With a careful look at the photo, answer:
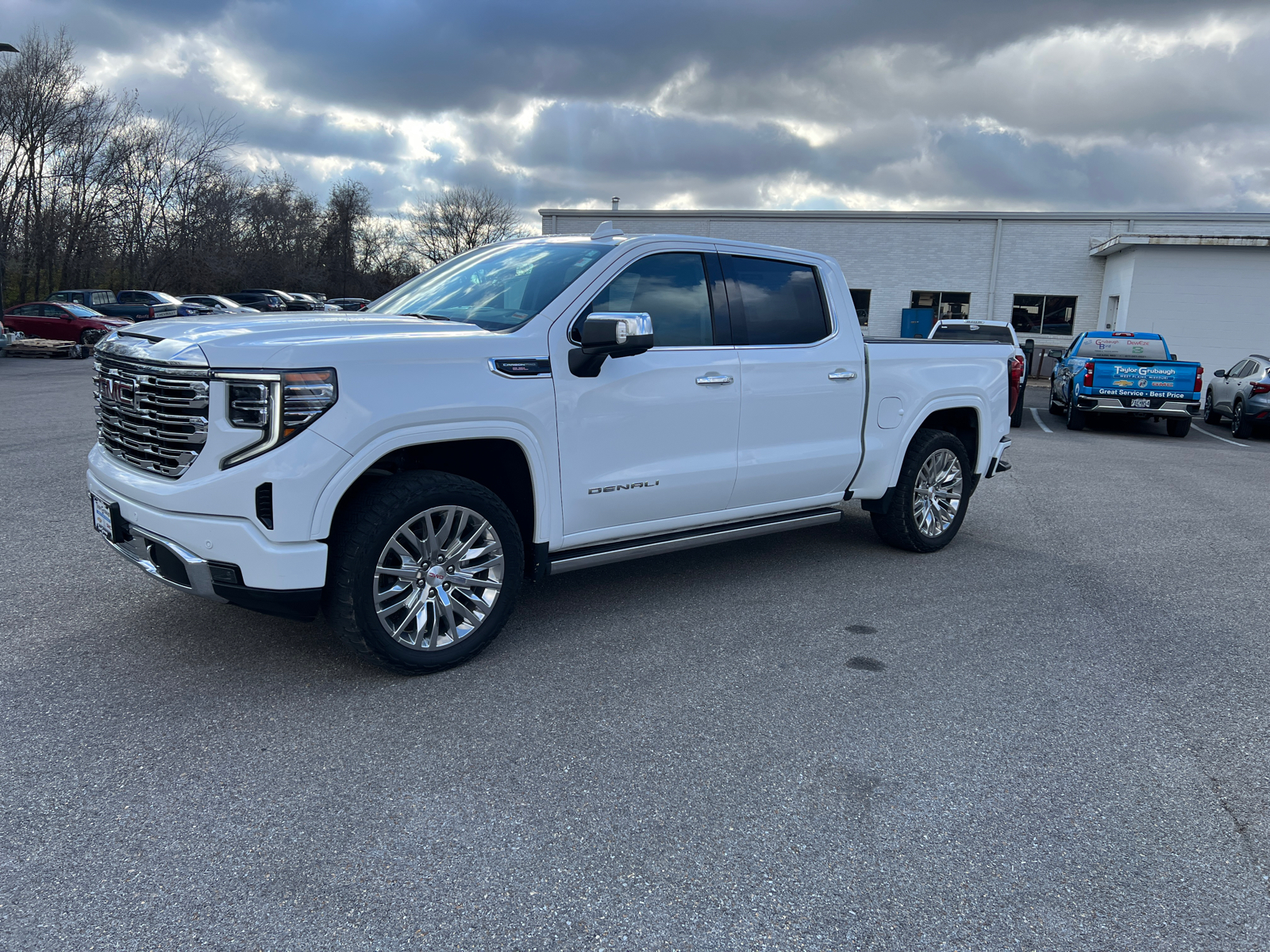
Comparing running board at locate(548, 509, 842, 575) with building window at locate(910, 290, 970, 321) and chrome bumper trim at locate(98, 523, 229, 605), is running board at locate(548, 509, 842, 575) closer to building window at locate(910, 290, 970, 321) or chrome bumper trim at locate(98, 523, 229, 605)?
chrome bumper trim at locate(98, 523, 229, 605)

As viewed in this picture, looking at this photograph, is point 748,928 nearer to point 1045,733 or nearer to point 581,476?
point 1045,733

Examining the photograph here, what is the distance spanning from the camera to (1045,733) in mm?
3756

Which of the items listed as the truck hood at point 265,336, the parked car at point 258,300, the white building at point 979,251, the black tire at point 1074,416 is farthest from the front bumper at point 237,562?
the parked car at point 258,300

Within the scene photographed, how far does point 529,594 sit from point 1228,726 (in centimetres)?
348

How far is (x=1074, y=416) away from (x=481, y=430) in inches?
603

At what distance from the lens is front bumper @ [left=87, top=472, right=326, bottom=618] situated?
3.63 metres

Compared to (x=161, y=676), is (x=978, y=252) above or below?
above

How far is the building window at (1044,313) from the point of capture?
3248cm

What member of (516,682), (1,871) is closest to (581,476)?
(516,682)

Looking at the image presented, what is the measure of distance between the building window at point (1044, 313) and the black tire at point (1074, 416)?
56.2 ft

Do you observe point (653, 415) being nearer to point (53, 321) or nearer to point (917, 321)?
point (53, 321)

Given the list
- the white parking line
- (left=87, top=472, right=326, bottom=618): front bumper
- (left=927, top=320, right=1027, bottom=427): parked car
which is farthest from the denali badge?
the white parking line

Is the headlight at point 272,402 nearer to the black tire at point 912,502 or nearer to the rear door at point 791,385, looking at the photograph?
the rear door at point 791,385

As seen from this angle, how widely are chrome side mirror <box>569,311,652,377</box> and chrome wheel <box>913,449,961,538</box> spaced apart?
2938 millimetres
